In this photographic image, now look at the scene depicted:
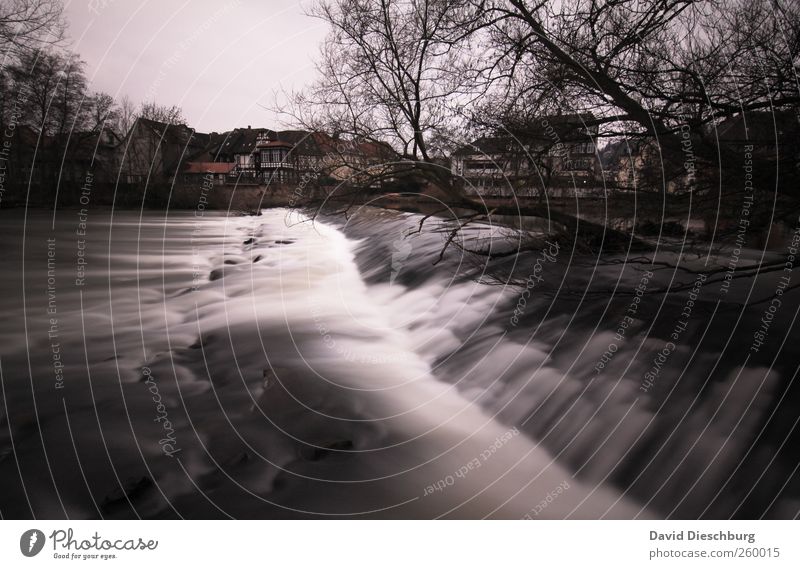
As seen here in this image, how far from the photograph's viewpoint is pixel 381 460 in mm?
2000
